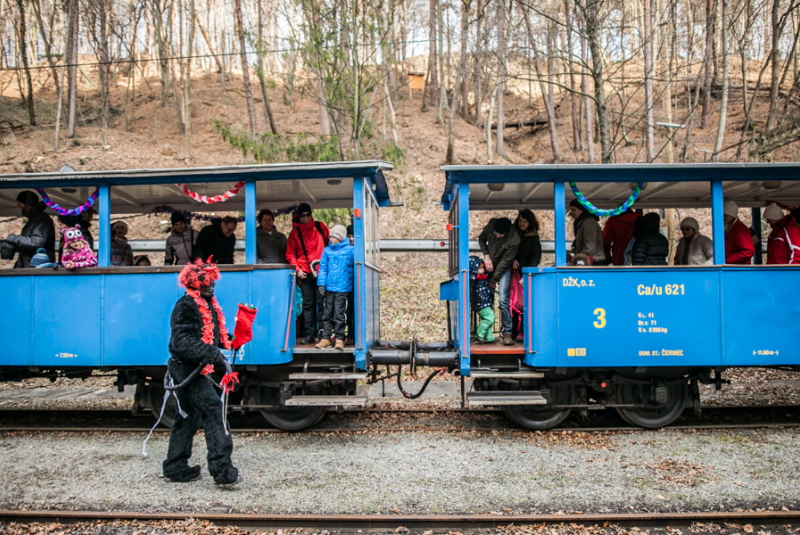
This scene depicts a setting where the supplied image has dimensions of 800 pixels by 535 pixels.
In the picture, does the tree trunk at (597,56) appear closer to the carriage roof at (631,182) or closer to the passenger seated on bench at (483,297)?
the carriage roof at (631,182)

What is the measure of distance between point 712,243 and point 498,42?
39.7 feet

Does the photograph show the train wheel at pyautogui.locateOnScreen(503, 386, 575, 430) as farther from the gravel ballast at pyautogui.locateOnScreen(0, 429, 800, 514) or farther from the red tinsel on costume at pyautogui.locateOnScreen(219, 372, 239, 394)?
the red tinsel on costume at pyautogui.locateOnScreen(219, 372, 239, 394)

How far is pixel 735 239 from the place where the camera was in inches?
260

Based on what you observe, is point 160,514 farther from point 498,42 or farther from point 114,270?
point 498,42

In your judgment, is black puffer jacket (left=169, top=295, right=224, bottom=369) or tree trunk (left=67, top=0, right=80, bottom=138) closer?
black puffer jacket (left=169, top=295, right=224, bottom=369)

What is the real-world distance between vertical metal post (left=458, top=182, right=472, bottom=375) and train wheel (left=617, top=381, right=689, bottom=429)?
198cm

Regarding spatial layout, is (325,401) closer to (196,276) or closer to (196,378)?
(196,378)

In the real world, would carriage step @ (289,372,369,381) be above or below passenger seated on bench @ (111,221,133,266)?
below

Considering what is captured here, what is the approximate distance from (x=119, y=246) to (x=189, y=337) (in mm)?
3306

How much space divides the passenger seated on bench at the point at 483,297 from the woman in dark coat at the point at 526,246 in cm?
36

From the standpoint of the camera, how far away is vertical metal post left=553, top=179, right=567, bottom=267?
623 cm

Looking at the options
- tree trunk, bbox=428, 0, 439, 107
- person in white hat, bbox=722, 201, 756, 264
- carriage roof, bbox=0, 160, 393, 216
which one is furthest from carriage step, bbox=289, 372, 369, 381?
tree trunk, bbox=428, 0, 439, 107

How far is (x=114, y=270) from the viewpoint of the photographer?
649 centimetres

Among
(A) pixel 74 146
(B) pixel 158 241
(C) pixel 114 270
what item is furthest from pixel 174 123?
(C) pixel 114 270
